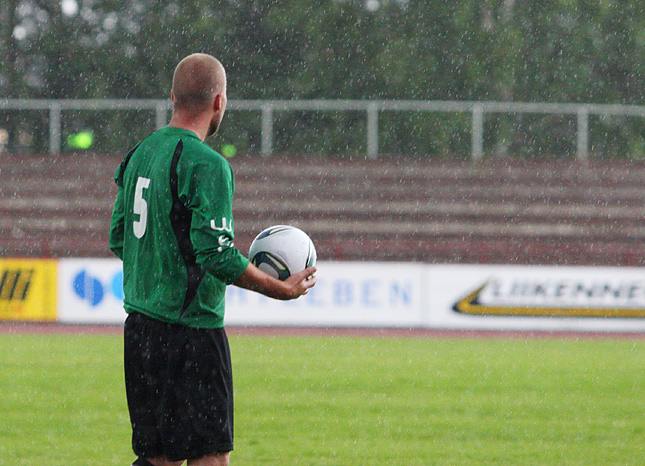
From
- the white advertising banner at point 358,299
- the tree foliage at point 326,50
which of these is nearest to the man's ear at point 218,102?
the white advertising banner at point 358,299

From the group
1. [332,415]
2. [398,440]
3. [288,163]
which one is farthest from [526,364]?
[288,163]

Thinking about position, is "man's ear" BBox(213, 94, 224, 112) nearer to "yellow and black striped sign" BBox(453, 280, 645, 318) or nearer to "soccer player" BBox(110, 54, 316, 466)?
"soccer player" BBox(110, 54, 316, 466)

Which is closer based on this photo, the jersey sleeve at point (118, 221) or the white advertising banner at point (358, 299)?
the jersey sleeve at point (118, 221)

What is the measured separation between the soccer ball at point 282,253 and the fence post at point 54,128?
15229mm

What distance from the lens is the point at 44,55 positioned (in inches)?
1017

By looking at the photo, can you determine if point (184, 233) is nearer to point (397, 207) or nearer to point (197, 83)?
point (197, 83)

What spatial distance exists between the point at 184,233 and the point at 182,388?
52cm

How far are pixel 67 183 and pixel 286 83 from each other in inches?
308

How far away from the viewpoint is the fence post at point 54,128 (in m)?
18.5

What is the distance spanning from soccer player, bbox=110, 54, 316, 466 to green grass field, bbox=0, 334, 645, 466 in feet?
7.94

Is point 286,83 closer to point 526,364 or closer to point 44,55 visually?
point 44,55

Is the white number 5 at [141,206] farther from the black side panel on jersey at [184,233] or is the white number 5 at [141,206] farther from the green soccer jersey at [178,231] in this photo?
the black side panel on jersey at [184,233]

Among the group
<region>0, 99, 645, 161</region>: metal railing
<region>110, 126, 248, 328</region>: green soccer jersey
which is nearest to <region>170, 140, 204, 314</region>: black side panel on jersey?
<region>110, 126, 248, 328</region>: green soccer jersey

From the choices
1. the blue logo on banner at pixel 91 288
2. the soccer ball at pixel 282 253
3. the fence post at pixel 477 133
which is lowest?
the blue logo on banner at pixel 91 288
